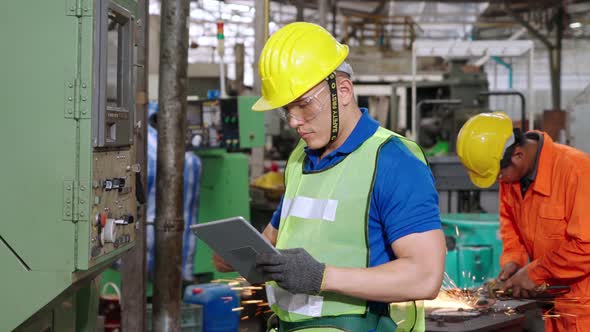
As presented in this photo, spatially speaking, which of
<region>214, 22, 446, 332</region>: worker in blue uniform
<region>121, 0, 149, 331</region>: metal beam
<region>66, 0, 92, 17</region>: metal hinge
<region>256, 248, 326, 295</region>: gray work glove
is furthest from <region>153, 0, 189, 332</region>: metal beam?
<region>256, 248, 326, 295</region>: gray work glove

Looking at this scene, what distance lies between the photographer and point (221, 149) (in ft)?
22.3

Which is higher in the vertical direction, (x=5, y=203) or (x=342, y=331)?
(x=5, y=203)

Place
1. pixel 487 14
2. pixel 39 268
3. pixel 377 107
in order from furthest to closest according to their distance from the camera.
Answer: pixel 487 14
pixel 377 107
pixel 39 268

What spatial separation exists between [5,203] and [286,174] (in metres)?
0.99

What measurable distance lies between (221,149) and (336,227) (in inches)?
182

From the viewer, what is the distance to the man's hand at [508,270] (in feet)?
13.6

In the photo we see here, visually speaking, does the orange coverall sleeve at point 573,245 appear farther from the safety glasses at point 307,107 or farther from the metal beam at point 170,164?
the metal beam at point 170,164

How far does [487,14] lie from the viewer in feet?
75.3

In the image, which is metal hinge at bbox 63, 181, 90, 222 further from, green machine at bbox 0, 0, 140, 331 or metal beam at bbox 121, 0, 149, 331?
metal beam at bbox 121, 0, 149, 331

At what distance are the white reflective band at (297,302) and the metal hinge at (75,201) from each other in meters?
0.74

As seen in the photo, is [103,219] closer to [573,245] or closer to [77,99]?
[77,99]

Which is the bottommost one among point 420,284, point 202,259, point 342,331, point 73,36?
point 202,259

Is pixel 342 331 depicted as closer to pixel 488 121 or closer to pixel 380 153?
pixel 380 153

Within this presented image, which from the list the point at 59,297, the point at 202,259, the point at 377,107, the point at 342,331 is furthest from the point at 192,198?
the point at 377,107
